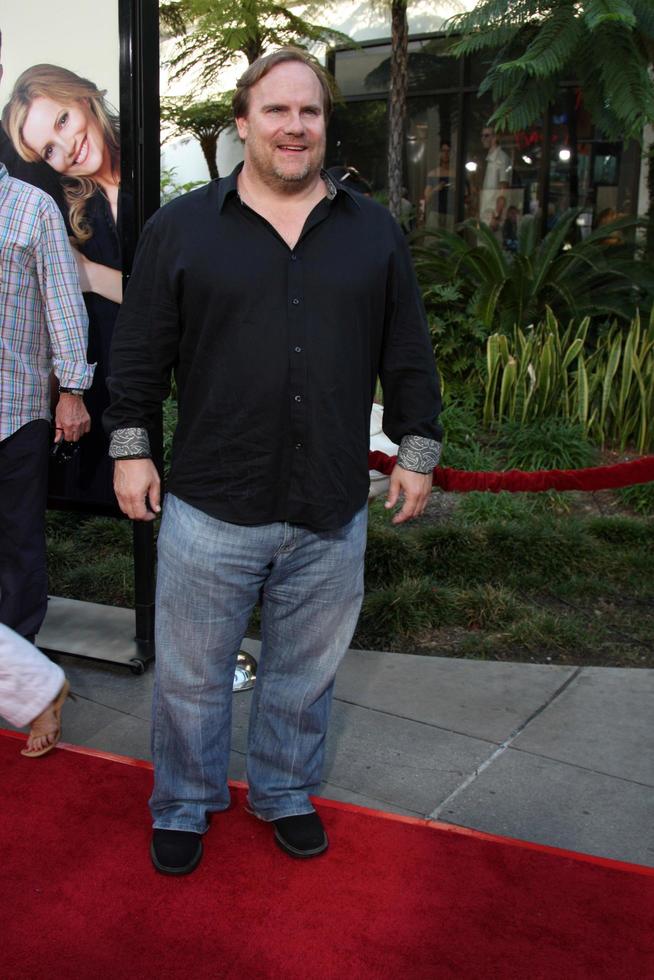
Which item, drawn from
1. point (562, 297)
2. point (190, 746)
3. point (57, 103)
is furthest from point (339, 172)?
point (562, 297)

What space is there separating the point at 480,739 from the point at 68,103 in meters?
2.90

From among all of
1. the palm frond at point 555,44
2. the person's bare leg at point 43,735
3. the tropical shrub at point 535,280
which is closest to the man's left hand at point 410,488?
the person's bare leg at point 43,735

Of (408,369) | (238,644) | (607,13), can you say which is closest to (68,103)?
(408,369)

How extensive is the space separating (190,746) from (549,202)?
12612 millimetres

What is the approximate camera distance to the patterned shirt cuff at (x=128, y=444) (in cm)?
283

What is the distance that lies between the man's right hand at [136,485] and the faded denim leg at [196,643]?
6cm

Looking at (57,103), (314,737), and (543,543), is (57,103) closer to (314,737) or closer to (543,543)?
(314,737)

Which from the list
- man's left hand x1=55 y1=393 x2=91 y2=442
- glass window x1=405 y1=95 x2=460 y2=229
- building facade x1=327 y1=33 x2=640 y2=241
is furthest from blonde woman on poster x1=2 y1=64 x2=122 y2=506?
glass window x1=405 y1=95 x2=460 y2=229

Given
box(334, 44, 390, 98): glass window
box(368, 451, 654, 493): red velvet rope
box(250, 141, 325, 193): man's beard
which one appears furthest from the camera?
box(334, 44, 390, 98): glass window

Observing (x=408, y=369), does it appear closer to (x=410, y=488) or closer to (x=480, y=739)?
(x=410, y=488)

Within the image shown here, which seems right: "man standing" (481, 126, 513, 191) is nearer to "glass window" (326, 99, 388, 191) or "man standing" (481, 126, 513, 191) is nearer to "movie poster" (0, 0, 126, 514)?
"glass window" (326, 99, 388, 191)

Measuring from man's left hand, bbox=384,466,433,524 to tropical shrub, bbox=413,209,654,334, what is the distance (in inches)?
220

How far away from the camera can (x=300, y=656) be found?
300 centimetres

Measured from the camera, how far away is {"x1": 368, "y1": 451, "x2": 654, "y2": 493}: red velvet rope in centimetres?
426
